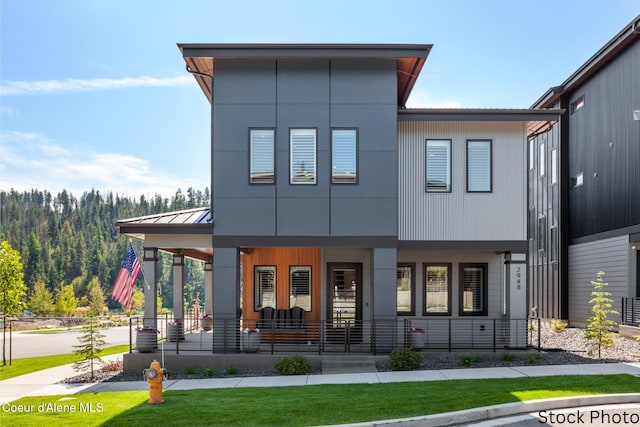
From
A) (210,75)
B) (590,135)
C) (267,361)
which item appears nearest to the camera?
(267,361)

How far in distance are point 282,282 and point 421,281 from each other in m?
4.33

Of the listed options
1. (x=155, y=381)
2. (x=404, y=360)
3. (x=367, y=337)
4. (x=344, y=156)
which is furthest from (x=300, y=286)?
(x=155, y=381)

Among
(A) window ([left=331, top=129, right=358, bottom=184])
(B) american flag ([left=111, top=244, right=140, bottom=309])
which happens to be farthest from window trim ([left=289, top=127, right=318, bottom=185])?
(B) american flag ([left=111, top=244, right=140, bottom=309])

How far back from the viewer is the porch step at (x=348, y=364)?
616 inches

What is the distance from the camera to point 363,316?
19156mm

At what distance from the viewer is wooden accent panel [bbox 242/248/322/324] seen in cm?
1973

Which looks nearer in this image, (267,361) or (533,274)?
(267,361)

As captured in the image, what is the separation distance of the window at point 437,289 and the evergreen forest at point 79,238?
235 feet

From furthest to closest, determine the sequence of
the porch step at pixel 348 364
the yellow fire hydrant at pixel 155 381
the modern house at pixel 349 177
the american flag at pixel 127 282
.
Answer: the modern house at pixel 349 177 < the porch step at pixel 348 364 < the american flag at pixel 127 282 < the yellow fire hydrant at pixel 155 381

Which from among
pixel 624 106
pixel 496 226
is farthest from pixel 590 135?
pixel 496 226

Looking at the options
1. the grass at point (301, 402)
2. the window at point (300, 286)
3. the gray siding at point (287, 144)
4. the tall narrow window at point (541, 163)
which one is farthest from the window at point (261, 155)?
the tall narrow window at point (541, 163)

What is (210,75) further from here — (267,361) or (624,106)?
(624,106)

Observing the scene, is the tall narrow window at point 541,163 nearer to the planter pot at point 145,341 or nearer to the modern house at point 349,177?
the modern house at point 349,177

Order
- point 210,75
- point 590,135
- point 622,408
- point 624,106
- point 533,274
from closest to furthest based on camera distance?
point 622,408 → point 210,75 → point 624,106 → point 590,135 → point 533,274
